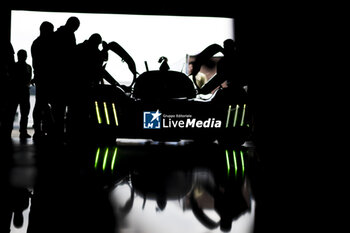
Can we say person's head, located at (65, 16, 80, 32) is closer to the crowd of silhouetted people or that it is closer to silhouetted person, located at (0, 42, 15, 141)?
the crowd of silhouetted people

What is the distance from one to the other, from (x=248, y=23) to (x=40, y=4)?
532 centimetres

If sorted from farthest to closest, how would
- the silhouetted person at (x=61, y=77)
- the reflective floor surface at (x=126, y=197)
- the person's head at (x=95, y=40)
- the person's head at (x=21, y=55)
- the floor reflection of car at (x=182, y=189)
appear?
the person's head at (x=21, y=55), the person's head at (x=95, y=40), the silhouetted person at (x=61, y=77), the floor reflection of car at (x=182, y=189), the reflective floor surface at (x=126, y=197)

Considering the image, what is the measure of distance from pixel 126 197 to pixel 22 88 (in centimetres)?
445

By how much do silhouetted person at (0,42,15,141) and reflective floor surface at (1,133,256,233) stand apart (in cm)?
254

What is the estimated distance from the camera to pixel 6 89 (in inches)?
192

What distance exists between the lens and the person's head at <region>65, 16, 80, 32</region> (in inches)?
164

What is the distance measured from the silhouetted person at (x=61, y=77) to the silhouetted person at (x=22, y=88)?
144cm

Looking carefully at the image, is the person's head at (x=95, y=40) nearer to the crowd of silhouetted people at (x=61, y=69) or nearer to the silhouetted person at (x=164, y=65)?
the crowd of silhouetted people at (x=61, y=69)

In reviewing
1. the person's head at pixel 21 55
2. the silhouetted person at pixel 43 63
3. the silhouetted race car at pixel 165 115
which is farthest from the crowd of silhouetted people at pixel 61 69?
the person's head at pixel 21 55

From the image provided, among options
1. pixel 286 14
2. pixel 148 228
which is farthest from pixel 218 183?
pixel 286 14

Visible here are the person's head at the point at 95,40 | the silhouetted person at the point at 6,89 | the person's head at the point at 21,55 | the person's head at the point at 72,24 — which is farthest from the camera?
the person's head at the point at 21,55

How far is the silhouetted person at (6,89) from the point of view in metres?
4.61

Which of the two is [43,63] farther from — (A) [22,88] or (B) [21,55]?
(B) [21,55]

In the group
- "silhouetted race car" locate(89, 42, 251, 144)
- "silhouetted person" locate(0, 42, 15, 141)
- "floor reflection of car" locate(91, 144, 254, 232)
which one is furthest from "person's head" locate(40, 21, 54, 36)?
"floor reflection of car" locate(91, 144, 254, 232)
